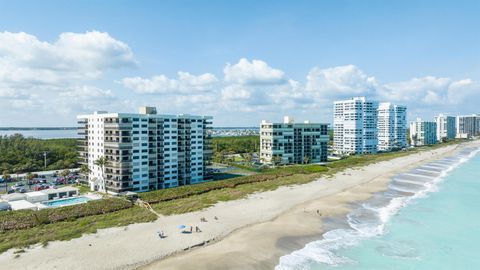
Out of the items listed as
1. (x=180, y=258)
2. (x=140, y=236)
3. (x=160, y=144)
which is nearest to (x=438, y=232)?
(x=180, y=258)

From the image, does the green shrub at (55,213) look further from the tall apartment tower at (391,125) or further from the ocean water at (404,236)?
the tall apartment tower at (391,125)

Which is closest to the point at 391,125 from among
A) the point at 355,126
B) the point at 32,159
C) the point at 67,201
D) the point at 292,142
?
the point at 355,126

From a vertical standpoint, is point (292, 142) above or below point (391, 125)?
below

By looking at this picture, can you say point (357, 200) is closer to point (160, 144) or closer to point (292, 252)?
point (292, 252)

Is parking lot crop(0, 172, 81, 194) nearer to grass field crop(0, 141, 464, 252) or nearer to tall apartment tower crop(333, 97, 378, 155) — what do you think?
grass field crop(0, 141, 464, 252)

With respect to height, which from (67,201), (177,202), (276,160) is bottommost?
(177,202)

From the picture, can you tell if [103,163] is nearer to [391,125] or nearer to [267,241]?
[267,241]
